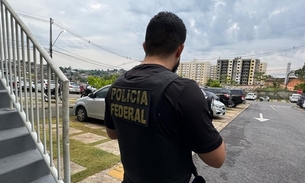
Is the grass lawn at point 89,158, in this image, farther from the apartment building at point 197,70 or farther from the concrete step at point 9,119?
the apartment building at point 197,70

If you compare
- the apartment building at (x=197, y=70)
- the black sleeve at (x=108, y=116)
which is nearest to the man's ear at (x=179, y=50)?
the black sleeve at (x=108, y=116)

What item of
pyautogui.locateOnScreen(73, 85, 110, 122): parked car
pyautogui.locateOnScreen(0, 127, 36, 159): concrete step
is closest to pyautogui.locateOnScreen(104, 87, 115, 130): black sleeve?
pyautogui.locateOnScreen(0, 127, 36, 159): concrete step

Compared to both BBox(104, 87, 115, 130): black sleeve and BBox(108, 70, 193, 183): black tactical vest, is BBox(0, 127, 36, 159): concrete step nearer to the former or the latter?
BBox(104, 87, 115, 130): black sleeve

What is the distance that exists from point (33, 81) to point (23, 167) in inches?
33.8

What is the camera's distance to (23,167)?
70.8 inches

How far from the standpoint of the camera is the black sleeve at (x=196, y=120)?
873 millimetres

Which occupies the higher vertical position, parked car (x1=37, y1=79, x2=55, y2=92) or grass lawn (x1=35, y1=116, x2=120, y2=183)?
parked car (x1=37, y1=79, x2=55, y2=92)

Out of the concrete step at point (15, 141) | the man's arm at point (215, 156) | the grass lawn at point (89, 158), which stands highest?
the man's arm at point (215, 156)

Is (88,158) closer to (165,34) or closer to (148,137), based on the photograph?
(148,137)

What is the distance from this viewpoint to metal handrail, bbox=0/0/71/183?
1623 mm

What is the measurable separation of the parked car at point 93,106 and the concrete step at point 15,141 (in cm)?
372

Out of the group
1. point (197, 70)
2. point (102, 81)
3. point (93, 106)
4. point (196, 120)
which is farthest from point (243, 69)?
point (196, 120)

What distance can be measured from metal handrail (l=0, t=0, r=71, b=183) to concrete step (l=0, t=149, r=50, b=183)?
0.13 metres

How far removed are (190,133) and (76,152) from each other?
312cm
